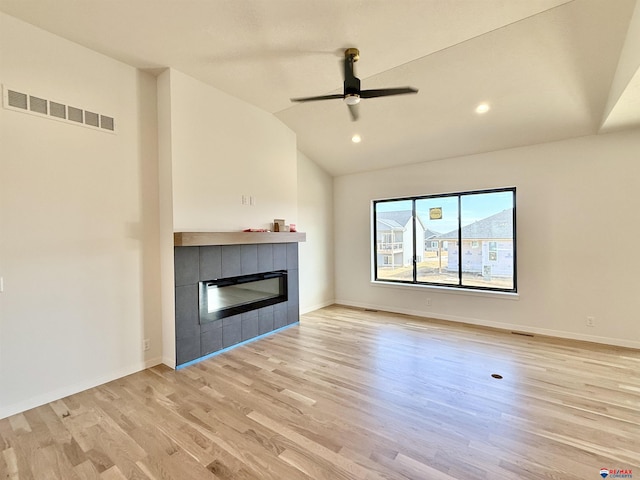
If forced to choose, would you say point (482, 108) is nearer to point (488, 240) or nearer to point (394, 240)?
point (488, 240)

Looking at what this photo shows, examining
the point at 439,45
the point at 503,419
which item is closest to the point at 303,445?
the point at 503,419

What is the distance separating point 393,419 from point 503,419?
0.86 metres

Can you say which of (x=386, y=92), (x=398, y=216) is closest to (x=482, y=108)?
(x=386, y=92)

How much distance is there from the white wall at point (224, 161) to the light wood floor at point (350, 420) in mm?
1828

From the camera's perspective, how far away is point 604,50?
2.74 m

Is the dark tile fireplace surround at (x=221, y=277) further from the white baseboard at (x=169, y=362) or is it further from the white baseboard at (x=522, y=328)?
the white baseboard at (x=522, y=328)

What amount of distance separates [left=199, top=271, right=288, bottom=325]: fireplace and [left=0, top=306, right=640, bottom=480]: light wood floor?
577mm

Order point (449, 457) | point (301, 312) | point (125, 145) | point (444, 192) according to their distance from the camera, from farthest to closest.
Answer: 1. point (301, 312)
2. point (444, 192)
3. point (125, 145)
4. point (449, 457)

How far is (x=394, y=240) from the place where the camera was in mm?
5816

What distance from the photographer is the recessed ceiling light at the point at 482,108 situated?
3.72 meters

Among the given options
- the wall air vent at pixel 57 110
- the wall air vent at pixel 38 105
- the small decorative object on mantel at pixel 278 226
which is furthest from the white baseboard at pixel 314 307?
the wall air vent at pixel 38 105

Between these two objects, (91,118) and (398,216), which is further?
(398,216)

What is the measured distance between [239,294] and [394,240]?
126 inches

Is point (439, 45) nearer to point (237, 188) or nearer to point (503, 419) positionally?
point (237, 188)
